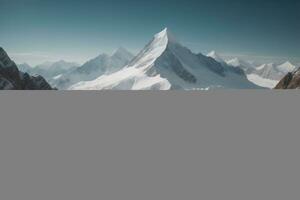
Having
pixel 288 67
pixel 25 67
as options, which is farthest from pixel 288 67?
pixel 25 67

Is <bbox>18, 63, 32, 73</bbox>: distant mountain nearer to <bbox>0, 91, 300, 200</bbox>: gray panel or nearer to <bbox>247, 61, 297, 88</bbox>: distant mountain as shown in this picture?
<bbox>0, 91, 300, 200</bbox>: gray panel

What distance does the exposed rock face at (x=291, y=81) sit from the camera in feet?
125

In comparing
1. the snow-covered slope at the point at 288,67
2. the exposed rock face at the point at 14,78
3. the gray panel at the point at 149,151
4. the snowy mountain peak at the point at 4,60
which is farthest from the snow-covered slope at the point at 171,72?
the gray panel at the point at 149,151

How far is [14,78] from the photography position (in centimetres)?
3706

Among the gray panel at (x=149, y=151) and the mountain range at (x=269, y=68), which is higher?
the mountain range at (x=269, y=68)

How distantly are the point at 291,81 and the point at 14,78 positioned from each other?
976 inches

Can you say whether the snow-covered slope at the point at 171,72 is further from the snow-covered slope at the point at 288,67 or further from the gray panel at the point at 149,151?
the gray panel at the point at 149,151

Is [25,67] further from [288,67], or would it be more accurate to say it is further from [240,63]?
[288,67]

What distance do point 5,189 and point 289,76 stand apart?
34.9 meters

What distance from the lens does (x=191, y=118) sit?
57.5 feet

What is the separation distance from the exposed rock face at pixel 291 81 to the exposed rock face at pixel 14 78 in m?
21.6

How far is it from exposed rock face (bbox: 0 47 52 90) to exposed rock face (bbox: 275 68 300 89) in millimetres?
21613

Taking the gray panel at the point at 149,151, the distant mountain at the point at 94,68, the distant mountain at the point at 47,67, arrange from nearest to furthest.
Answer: the gray panel at the point at 149,151, the distant mountain at the point at 47,67, the distant mountain at the point at 94,68

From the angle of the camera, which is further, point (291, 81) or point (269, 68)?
point (269, 68)
